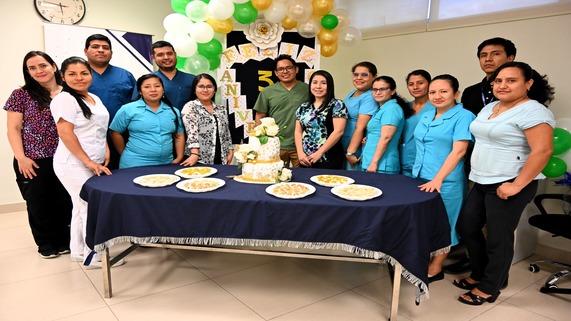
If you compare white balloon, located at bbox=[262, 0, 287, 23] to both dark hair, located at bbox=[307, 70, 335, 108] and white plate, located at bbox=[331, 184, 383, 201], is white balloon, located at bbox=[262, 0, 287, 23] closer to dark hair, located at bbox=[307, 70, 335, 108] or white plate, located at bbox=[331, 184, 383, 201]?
dark hair, located at bbox=[307, 70, 335, 108]

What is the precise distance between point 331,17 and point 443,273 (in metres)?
2.61

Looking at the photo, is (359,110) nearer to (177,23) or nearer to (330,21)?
(330,21)

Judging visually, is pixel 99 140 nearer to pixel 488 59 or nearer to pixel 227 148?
pixel 227 148

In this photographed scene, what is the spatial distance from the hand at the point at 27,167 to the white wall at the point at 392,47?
1.58 metres

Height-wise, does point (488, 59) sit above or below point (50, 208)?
above

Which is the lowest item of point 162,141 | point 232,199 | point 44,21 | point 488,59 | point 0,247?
point 0,247

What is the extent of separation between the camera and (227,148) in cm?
325

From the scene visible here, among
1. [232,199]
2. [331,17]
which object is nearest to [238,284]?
[232,199]

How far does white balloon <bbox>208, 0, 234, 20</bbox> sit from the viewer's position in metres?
3.47

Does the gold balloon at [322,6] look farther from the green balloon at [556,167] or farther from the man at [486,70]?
the green balloon at [556,167]

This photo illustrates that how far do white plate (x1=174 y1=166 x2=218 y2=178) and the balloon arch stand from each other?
151cm

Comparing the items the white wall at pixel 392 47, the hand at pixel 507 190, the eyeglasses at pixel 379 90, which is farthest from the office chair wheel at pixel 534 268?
the eyeglasses at pixel 379 90

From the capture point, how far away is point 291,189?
212 centimetres

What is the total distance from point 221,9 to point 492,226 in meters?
2.96
